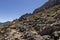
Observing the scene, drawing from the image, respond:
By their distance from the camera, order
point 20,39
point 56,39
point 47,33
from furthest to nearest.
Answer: point 20,39 < point 47,33 < point 56,39

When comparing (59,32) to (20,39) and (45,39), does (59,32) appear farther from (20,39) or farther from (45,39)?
(20,39)

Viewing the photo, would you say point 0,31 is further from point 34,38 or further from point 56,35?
point 56,35

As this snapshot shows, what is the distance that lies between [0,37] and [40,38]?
1229 cm

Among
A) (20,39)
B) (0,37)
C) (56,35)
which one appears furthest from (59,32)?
(0,37)

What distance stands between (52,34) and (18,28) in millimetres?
14197

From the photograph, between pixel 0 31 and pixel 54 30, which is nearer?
pixel 54 30

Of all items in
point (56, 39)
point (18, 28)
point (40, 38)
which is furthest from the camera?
point (18, 28)

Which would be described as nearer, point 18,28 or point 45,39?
point 45,39

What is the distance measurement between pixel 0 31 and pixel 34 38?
15.0 m

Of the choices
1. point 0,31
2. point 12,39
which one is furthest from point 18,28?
point 12,39

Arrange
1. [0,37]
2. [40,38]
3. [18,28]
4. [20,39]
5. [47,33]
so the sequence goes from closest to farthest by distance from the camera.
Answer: [40,38] → [47,33] → [20,39] → [0,37] → [18,28]

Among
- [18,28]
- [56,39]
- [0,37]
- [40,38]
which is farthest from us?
[18,28]

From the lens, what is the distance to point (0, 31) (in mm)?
38062

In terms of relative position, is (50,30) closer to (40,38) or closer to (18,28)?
(40,38)
